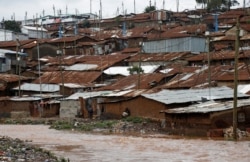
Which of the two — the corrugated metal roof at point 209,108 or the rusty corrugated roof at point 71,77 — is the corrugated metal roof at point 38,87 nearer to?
the rusty corrugated roof at point 71,77

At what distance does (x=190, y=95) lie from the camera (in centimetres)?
2700

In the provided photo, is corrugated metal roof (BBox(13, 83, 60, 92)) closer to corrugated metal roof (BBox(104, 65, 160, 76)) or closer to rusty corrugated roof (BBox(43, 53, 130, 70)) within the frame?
corrugated metal roof (BBox(104, 65, 160, 76))

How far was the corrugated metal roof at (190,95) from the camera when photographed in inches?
1029

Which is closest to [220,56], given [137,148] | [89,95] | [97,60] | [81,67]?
[89,95]

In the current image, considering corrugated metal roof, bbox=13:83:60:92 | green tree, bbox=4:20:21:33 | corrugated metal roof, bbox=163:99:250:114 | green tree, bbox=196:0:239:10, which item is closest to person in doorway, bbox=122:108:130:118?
corrugated metal roof, bbox=163:99:250:114

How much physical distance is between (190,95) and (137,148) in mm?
8907

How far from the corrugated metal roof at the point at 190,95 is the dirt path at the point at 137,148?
4.24m

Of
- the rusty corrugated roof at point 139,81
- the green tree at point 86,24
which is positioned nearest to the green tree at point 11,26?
the green tree at point 86,24

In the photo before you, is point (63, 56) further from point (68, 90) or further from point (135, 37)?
point (68, 90)

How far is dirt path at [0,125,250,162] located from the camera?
16.3 m

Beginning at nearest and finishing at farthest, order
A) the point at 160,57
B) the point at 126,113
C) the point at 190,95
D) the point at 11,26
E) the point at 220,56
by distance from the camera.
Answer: the point at 190,95 < the point at 126,113 < the point at 220,56 < the point at 160,57 < the point at 11,26

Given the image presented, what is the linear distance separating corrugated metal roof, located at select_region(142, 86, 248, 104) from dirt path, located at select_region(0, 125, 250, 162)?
4.24 metres

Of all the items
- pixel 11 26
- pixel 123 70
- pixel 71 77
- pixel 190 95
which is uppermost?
pixel 11 26

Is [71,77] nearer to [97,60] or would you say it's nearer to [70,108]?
[97,60]
